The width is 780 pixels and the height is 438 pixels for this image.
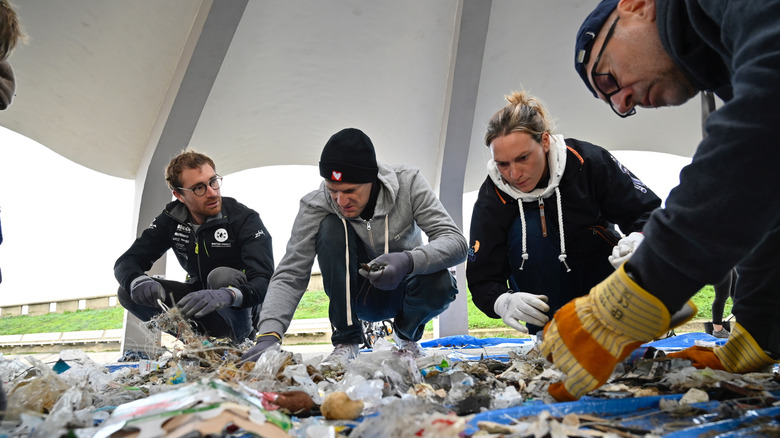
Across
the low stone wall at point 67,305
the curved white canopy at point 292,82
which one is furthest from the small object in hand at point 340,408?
the low stone wall at point 67,305

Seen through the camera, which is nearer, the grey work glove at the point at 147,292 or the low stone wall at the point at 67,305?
the grey work glove at the point at 147,292

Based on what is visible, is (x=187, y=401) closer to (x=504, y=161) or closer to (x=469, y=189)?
(x=504, y=161)

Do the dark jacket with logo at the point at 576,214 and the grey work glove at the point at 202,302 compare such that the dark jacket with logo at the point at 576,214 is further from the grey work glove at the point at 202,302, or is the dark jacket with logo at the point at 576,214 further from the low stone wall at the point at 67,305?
the low stone wall at the point at 67,305

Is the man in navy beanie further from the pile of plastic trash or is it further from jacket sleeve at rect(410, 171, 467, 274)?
the pile of plastic trash

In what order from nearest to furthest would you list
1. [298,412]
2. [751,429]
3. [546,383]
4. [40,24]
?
[751,429] → [298,412] → [546,383] → [40,24]

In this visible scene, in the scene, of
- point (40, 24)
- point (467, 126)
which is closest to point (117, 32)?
point (40, 24)

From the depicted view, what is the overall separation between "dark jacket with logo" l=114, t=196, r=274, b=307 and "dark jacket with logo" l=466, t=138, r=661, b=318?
1143 millimetres

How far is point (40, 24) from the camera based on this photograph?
3836mm

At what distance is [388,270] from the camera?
5.96 feet

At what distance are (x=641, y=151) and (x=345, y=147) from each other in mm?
4347

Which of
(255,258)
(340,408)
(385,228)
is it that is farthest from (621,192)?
(255,258)

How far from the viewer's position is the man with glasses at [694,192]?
0.71m

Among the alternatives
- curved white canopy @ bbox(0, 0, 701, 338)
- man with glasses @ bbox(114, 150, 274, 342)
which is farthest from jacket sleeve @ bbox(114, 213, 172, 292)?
curved white canopy @ bbox(0, 0, 701, 338)

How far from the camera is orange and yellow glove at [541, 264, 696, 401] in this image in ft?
2.75
